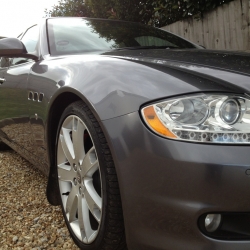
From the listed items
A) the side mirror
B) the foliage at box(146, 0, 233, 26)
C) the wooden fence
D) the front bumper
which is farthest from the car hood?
the foliage at box(146, 0, 233, 26)

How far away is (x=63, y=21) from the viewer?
276 centimetres

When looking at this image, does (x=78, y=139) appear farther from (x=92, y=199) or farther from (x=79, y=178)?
(x=92, y=199)

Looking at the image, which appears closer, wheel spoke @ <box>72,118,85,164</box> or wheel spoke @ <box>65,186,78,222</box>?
wheel spoke @ <box>72,118,85,164</box>

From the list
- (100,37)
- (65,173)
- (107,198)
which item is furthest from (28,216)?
(100,37)

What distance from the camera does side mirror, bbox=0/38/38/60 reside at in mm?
2350

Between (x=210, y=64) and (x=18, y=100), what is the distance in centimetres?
149

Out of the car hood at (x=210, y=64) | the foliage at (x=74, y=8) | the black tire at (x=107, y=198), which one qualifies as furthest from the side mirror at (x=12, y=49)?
the foliage at (x=74, y=8)

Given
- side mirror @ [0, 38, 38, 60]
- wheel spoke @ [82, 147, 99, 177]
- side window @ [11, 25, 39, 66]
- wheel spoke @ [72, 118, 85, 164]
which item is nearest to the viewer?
wheel spoke @ [82, 147, 99, 177]

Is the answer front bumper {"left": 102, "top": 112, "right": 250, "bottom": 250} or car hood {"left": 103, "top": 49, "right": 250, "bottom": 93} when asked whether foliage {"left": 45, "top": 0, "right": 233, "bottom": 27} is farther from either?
front bumper {"left": 102, "top": 112, "right": 250, "bottom": 250}

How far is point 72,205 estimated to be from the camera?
180 cm

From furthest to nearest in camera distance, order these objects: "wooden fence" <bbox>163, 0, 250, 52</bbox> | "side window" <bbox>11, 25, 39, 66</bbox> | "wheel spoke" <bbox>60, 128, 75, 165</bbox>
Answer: "wooden fence" <bbox>163, 0, 250, 52</bbox>
"side window" <bbox>11, 25, 39, 66</bbox>
"wheel spoke" <bbox>60, 128, 75, 165</bbox>

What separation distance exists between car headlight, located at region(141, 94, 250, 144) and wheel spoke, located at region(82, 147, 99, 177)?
39 centimetres

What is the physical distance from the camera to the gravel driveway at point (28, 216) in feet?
6.33

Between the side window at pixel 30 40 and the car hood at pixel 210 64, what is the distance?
1.21 m
